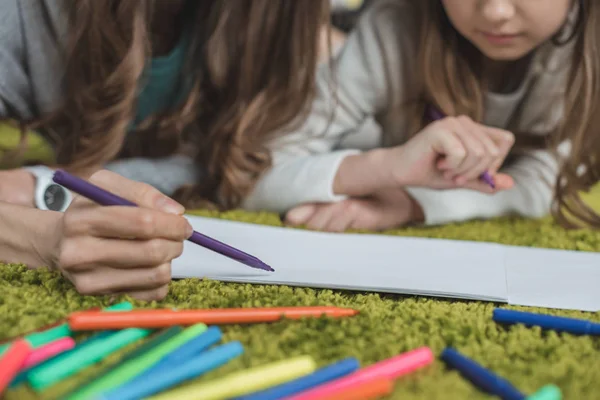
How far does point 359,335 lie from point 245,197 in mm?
451

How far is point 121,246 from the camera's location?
441mm

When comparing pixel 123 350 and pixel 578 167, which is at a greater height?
pixel 123 350

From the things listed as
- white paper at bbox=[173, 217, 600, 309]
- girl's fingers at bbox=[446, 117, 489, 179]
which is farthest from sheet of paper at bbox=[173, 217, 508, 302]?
girl's fingers at bbox=[446, 117, 489, 179]

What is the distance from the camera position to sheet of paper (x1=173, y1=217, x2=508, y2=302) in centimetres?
51

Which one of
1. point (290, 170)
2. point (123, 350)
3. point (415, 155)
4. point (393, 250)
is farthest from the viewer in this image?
point (290, 170)

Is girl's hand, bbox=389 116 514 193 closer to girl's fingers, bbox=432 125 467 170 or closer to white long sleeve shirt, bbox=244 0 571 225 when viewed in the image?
girl's fingers, bbox=432 125 467 170

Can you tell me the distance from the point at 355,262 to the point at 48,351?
0.28m

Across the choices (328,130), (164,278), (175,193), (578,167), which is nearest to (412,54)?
(328,130)

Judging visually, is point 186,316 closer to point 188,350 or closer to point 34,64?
point 188,350

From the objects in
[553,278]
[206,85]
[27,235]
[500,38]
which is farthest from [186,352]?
[206,85]

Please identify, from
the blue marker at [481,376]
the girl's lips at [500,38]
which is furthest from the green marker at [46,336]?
the girl's lips at [500,38]

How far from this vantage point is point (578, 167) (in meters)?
0.88

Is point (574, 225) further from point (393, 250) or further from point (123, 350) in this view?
point (123, 350)

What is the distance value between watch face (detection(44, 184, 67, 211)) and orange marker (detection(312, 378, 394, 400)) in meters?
0.45
